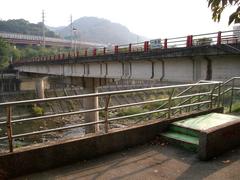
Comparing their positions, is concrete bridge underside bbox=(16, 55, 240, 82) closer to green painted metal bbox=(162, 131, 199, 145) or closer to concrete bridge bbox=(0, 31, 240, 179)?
concrete bridge bbox=(0, 31, 240, 179)

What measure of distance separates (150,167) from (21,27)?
570 ft

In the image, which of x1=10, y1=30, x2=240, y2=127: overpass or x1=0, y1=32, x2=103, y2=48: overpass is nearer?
x1=10, y1=30, x2=240, y2=127: overpass

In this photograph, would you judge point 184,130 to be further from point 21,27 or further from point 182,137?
point 21,27

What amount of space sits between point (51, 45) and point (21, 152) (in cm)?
13131

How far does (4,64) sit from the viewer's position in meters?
71.8

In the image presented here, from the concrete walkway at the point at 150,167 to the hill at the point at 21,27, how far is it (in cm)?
16259

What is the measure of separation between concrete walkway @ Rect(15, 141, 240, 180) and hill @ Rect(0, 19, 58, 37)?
163 meters

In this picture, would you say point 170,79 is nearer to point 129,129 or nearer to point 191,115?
point 191,115

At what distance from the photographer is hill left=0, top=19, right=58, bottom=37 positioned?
157 metres

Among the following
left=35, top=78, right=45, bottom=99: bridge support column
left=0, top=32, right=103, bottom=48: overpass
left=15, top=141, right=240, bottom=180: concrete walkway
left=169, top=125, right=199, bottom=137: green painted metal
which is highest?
left=0, top=32, right=103, bottom=48: overpass

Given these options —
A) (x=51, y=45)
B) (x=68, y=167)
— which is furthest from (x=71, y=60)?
(x=51, y=45)

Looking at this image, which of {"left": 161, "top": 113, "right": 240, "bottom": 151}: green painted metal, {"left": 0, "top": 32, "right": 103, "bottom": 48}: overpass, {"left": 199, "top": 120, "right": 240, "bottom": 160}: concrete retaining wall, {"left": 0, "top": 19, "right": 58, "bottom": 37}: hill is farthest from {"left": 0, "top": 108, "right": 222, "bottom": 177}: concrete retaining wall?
{"left": 0, "top": 19, "right": 58, "bottom": 37}: hill

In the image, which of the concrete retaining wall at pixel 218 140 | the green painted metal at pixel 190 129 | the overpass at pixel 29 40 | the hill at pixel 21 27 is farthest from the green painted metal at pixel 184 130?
the hill at pixel 21 27

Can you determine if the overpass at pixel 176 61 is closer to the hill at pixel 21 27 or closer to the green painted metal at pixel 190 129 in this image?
the green painted metal at pixel 190 129
